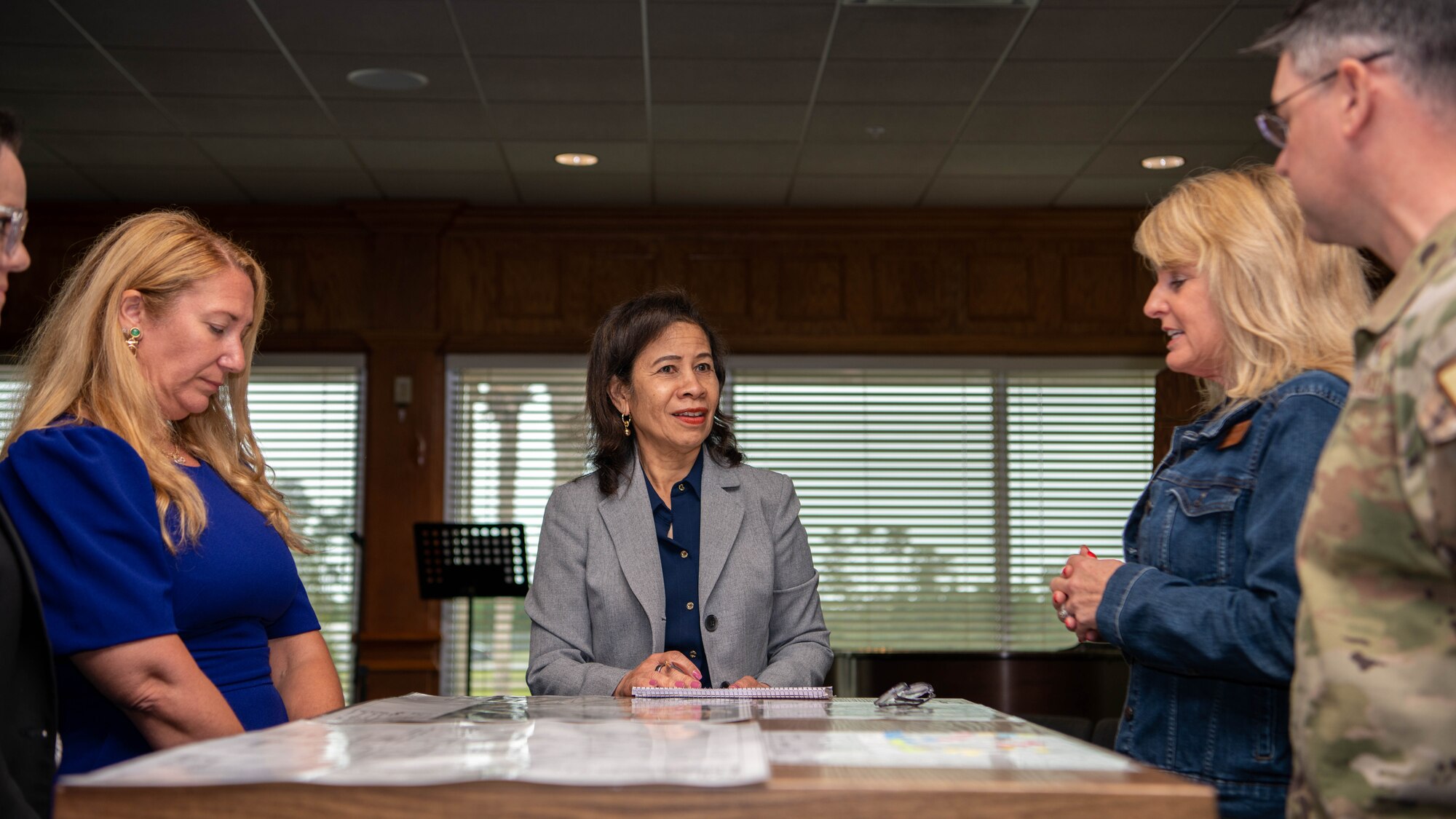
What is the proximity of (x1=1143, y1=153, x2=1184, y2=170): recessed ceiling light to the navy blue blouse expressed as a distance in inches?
170

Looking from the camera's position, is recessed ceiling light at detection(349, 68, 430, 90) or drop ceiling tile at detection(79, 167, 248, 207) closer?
recessed ceiling light at detection(349, 68, 430, 90)

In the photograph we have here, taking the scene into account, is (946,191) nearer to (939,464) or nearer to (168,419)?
(939,464)

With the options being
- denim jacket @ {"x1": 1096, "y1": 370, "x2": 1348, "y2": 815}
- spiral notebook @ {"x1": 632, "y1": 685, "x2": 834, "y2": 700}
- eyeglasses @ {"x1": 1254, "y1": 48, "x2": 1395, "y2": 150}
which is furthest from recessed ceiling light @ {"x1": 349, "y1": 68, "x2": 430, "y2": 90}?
eyeglasses @ {"x1": 1254, "y1": 48, "x2": 1395, "y2": 150}

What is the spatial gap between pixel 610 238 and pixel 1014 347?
91.7 inches

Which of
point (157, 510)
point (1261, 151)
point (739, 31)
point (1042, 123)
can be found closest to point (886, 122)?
point (1042, 123)

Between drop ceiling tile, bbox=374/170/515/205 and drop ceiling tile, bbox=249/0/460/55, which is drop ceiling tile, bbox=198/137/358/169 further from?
drop ceiling tile, bbox=249/0/460/55

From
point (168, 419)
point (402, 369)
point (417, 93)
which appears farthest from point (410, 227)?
point (168, 419)

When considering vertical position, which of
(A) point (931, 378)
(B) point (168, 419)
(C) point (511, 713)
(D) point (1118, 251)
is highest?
(D) point (1118, 251)

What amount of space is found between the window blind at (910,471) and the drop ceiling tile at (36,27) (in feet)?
8.88

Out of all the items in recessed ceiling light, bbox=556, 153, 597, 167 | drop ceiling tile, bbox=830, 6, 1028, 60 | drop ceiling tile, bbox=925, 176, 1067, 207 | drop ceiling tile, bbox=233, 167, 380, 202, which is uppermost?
drop ceiling tile, bbox=830, 6, 1028, 60

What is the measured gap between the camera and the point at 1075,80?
5.09 metres

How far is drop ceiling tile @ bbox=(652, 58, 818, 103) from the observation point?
493 cm

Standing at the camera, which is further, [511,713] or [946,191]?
[946,191]

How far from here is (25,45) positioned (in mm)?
4719
